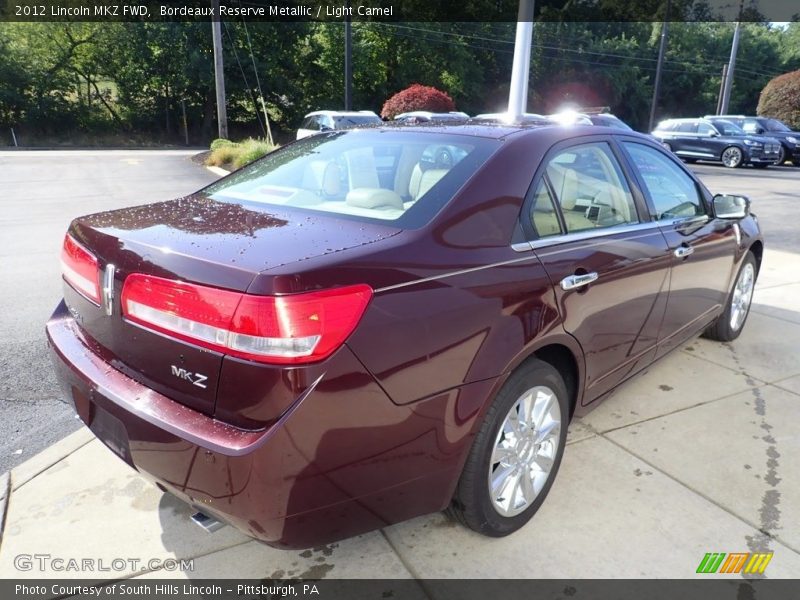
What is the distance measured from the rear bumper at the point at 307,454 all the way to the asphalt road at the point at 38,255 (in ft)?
4.98

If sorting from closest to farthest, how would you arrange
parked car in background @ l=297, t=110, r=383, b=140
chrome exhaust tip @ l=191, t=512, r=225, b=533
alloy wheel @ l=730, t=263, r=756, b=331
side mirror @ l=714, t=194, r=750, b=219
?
chrome exhaust tip @ l=191, t=512, r=225, b=533
side mirror @ l=714, t=194, r=750, b=219
alloy wheel @ l=730, t=263, r=756, b=331
parked car in background @ l=297, t=110, r=383, b=140

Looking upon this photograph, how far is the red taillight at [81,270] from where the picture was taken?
219cm

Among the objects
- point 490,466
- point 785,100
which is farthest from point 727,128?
point 490,466

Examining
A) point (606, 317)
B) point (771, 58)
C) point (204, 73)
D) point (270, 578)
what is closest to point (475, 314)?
point (606, 317)

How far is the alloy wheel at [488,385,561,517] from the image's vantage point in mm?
2336

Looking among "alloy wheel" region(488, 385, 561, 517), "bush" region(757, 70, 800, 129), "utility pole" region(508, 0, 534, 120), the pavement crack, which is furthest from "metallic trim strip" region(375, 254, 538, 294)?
"bush" region(757, 70, 800, 129)

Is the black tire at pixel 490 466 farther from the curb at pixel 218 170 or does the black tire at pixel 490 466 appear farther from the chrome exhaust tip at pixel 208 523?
the curb at pixel 218 170

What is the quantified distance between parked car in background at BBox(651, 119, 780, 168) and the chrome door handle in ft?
66.0

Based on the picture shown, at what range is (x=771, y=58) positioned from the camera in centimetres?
5309

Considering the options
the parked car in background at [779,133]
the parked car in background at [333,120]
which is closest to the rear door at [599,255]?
the parked car in background at [333,120]

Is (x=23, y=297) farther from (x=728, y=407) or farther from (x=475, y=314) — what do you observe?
(x=728, y=407)

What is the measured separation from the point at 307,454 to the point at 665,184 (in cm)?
274

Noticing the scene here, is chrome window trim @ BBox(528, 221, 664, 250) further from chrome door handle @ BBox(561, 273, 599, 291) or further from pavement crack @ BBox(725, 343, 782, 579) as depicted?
pavement crack @ BBox(725, 343, 782, 579)

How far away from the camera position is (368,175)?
2.76 metres
